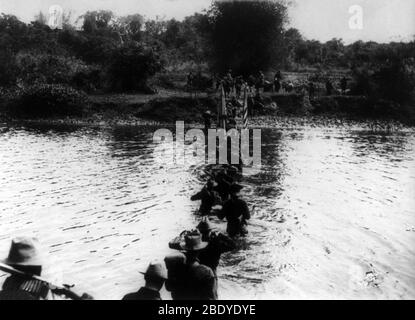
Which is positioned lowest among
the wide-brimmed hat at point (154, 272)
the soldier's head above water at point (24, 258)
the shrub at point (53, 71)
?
the wide-brimmed hat at point (154, 272)

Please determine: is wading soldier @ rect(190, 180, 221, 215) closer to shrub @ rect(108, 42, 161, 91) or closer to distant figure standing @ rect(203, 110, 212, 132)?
distant figure standing @ rect(203, 110, 212, 132)

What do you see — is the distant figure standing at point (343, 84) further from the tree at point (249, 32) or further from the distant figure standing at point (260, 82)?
the distant figure standing at point (260, 82)

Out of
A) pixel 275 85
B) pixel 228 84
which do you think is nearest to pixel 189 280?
pixel 228 84

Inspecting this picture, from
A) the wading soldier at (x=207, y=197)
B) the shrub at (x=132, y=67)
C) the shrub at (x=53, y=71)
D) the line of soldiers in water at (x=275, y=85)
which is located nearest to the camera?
the wading soldier at (x=207, y=197)

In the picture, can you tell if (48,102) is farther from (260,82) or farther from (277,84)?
(277,84)

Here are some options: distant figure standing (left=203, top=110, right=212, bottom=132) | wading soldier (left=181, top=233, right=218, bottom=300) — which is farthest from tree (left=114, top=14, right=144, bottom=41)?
wading soldier (left=181, top=233, right=218, bottom=300)

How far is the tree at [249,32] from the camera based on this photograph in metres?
50.4

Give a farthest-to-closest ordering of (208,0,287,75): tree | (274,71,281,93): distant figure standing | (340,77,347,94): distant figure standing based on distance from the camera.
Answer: (208,0,287,75): tree < (340,77,347,94): distant figure standing < (274,71,281,93): distant figure standing

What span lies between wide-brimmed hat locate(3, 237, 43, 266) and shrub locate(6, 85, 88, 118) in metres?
40.9

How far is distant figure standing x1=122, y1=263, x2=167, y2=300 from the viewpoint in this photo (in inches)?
231

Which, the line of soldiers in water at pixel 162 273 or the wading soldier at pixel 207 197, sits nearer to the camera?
the line of soldiers in water at pixel 162 273

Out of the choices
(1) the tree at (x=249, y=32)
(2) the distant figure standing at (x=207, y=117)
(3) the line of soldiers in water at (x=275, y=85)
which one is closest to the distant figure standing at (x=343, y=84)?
(3) the line of soldiers in water at (x=275, y=85)

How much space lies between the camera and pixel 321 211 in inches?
608

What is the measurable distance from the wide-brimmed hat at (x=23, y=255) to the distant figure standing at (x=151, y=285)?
120 cm
